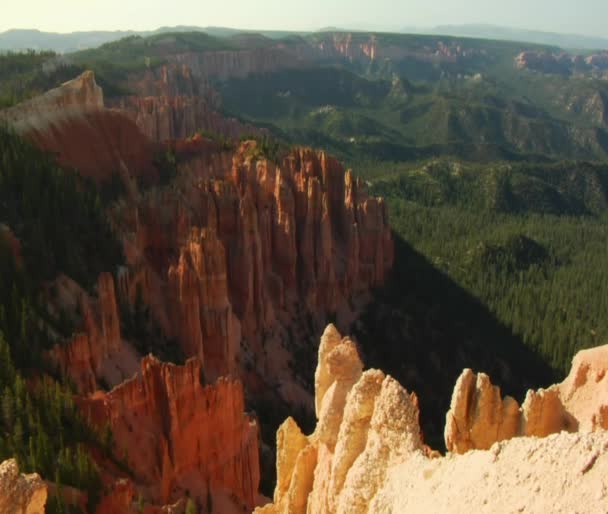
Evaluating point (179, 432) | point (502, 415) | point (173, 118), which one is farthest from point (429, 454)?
point (173, 118)

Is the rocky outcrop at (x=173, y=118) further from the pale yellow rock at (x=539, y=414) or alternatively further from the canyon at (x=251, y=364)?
the pale yellow rock at (x=539, y=414)

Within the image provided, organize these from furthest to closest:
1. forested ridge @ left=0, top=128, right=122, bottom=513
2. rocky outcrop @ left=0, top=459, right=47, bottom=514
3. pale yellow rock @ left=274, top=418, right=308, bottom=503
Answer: forested ridge @ left=0, top=128, right=122, bottom=513
pale yellow rock @ left=274, top=418, right=308, bottom=503
rocky outcrop @ left=0, top=459, right=47, bottom=514

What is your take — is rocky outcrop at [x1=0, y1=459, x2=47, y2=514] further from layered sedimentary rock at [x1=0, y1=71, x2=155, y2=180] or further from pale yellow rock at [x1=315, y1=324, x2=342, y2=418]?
layered sedimentary rock at [x1=0, y1=71, x2=155, y2=180]

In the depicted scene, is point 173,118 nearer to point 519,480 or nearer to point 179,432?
point 179,432

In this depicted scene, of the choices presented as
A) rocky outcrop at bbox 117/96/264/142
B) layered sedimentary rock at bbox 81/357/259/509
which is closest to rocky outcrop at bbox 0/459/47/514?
layered sedimentary rock at bbox 81/357/259/509

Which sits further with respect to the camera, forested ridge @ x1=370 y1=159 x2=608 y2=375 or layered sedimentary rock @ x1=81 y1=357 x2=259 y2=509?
forested ridge @ x1=370 y1=159 x2=608 y2=375

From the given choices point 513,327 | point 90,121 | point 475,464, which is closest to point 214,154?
point 90,121

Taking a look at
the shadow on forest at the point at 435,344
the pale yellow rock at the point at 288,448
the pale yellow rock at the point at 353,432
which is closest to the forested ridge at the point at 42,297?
the pale yellow rock at the point at 288,448
